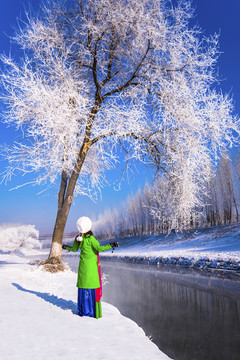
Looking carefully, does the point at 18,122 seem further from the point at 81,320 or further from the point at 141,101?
the point at 81,320

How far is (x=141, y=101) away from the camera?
8484 millimetres

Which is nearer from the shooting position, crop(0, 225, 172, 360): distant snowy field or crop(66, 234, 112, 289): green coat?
crop(0, 225, 172, 360): distant snowy field

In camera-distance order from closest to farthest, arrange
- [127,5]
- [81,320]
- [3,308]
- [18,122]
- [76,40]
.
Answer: [81,320] < [3,308] < [18,122] < [127,5] < [76,40]

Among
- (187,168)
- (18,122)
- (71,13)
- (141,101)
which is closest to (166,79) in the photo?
(141,101)

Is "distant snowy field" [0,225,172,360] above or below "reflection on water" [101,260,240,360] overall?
above

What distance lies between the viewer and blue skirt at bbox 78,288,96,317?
13.5 ft

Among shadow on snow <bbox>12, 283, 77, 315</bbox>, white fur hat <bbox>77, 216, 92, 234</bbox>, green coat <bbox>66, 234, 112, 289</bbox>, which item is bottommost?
shadow on snow <bbox>12, 283, 77, 315</bbox>

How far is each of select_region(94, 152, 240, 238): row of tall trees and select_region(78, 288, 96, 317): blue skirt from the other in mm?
3267

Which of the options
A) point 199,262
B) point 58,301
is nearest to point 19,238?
point 199,262

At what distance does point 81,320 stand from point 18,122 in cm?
529

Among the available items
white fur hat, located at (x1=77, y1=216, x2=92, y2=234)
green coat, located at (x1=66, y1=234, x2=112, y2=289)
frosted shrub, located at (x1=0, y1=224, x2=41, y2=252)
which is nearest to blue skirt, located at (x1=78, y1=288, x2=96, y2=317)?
green coat, located at (x1=66, y1=234, x2=112, y2=289)

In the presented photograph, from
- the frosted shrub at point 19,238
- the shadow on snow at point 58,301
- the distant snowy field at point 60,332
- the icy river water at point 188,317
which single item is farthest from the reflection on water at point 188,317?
the frosted shrub at point 19,238

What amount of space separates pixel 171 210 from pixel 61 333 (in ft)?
18.8

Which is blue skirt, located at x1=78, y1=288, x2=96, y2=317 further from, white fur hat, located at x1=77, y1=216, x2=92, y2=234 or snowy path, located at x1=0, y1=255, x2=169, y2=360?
white fur hat, located at x1=77, y1=216, x2=92, y2=234
